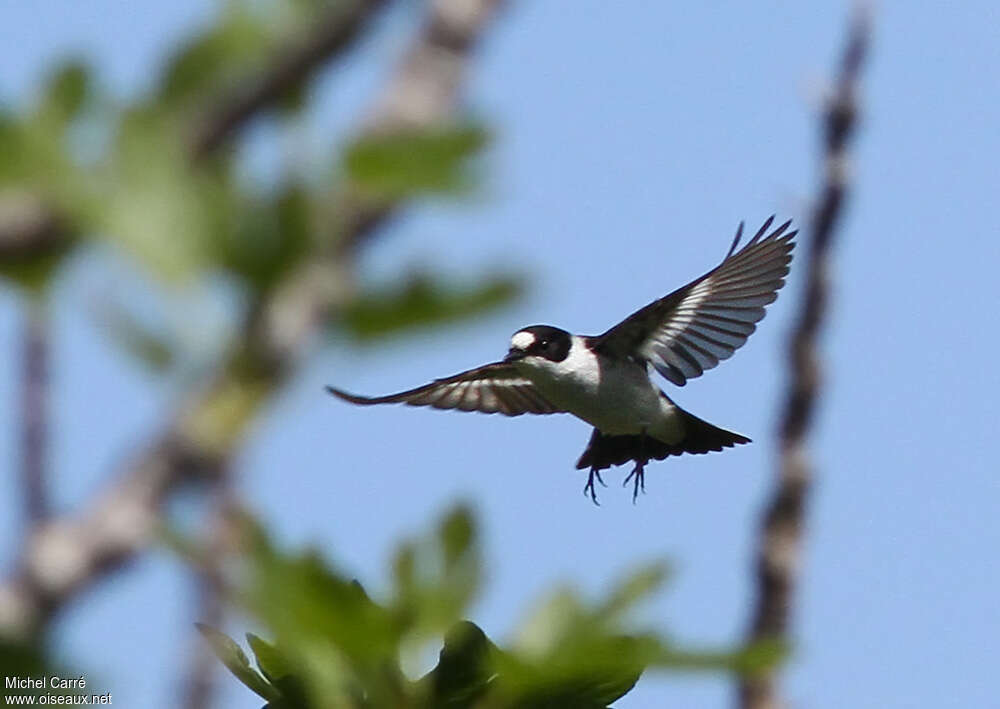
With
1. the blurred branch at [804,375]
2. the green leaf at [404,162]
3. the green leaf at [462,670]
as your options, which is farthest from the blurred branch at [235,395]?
the blurred branch at [804,375]

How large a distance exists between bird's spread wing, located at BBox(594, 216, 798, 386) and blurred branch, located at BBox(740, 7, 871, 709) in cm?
183

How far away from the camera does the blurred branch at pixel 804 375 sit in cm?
411

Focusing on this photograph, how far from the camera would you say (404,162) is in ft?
3.48

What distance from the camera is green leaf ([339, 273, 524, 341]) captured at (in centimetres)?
108

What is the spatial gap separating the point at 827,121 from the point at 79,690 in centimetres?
372

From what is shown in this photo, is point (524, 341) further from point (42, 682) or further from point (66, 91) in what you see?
point (42, 682)

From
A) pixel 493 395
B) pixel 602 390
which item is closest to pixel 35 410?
pixel 602 390

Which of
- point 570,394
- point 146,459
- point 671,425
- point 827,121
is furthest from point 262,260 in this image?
point 671,425

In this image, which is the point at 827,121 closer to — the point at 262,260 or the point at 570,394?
the point at 570,394

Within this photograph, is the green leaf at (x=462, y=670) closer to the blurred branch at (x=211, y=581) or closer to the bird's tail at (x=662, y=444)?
the blurred branch at (x=211, y=581)

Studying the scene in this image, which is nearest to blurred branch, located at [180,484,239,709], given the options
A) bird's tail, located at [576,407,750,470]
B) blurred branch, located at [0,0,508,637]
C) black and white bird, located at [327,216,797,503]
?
blurred branch, located at [0,0,508,637]

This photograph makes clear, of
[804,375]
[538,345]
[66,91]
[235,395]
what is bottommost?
[235,395]

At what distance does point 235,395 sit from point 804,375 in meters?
3.61

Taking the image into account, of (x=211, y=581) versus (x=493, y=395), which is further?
(x=493, y=395)
